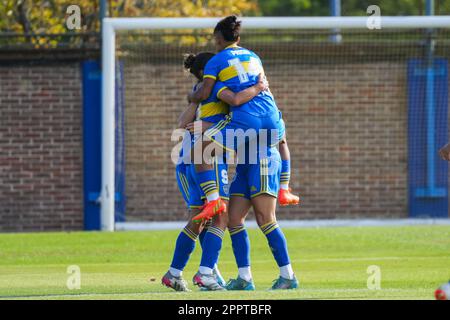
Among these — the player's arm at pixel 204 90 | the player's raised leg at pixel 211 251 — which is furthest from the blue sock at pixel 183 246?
the player's arm at pixel 204 90

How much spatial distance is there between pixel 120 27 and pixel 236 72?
25.8 feet

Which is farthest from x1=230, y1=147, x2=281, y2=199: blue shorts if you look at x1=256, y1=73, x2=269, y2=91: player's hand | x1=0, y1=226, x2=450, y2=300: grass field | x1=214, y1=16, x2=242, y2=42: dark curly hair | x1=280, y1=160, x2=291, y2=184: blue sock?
x1=214, y1=16, x2=242, y2=42: dark curly hair

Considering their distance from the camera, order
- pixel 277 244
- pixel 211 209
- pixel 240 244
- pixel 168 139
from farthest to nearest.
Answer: pixel 168 139, pixel 240 244, pixel 277 244, pixel 211 209

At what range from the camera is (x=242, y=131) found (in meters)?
8.55

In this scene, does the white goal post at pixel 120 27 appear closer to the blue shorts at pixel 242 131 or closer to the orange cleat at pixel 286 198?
the orange cleat at pixel 286 198

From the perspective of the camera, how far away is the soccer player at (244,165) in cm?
859

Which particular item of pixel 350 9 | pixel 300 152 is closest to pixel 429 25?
pixel 300 152

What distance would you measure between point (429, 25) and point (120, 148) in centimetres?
520

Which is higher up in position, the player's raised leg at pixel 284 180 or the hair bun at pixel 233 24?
the hair bun at pixel 233 24

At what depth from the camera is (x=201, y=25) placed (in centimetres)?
1590

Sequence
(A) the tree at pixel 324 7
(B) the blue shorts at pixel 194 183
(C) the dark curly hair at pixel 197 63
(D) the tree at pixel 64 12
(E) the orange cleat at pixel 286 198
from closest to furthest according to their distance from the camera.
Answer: (B) the blue shorts at pixel 194 183 < (E) the orange cleat at pixel 286 198 < (C) the dark curly hair at pixel 197 63 < (D) the tree at pixel 64 12 < (A) the tree at pixel 324 7

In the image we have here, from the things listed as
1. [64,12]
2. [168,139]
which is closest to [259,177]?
[168,139]

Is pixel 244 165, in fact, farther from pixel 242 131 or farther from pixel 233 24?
pixel 233 24

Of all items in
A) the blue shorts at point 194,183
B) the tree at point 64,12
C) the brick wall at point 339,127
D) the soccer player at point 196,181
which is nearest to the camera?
the soccer player at point 196,181
